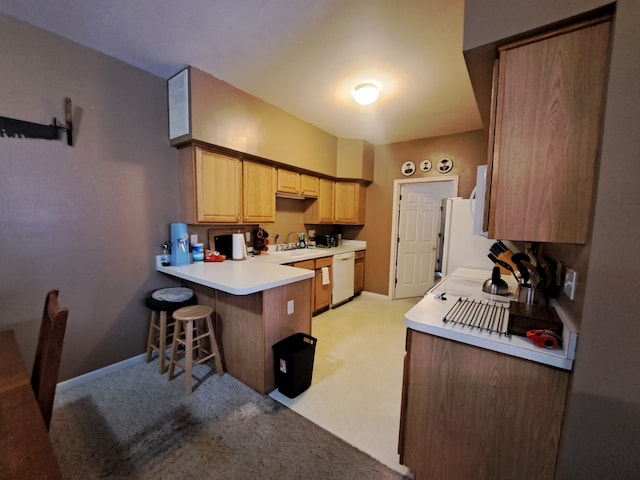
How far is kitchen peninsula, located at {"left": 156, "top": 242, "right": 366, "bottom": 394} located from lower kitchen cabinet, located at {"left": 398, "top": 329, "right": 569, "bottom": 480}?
1080 millimetres

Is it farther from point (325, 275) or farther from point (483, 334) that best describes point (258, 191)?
point (483, 334)

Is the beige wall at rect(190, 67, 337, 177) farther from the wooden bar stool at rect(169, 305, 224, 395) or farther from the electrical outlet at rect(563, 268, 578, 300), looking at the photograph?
the electrical outlet at rect(563, 268, 578, 300)

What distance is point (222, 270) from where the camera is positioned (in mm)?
2312

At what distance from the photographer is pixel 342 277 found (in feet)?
13.4

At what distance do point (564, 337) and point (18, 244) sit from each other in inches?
127

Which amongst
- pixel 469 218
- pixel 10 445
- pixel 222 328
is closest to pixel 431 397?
pixel 10 445

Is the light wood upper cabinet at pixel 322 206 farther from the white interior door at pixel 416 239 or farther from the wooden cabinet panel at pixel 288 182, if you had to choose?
the white interior door at pixel 416 239

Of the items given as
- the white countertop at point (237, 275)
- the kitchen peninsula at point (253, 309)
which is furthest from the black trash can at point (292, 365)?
the white countertop at point (237, 275)

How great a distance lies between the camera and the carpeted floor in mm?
1407

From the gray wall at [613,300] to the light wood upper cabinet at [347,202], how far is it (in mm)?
3449

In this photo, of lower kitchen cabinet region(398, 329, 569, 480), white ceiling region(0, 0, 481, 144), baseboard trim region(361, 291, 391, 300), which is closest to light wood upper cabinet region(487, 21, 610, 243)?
lower kitchen cabinet region(398, 329, 569, 480)

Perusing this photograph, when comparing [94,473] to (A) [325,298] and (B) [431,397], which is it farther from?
(A) [325,298]

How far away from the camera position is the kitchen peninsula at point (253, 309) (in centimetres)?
194

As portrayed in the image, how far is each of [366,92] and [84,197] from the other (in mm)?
2640
